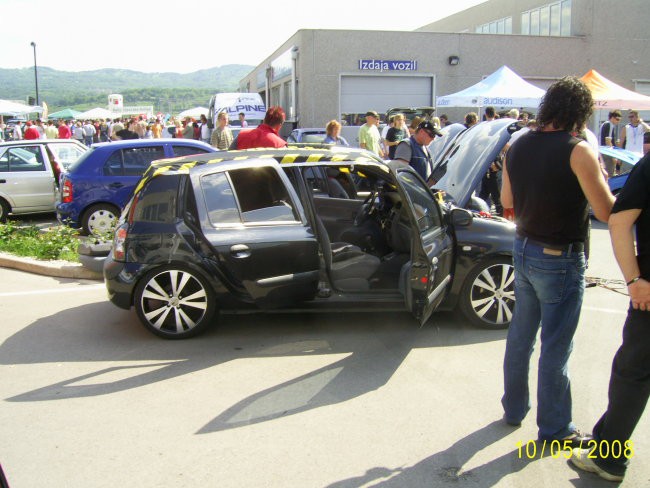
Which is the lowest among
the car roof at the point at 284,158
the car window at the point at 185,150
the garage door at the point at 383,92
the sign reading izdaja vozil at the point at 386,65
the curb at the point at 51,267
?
the curb at the point at 51,267

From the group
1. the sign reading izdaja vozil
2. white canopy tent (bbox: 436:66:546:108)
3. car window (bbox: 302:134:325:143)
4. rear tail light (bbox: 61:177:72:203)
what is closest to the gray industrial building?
the sign reading izdaja vozil

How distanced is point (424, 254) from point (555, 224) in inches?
59.9

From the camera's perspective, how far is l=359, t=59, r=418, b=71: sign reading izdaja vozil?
934 inches

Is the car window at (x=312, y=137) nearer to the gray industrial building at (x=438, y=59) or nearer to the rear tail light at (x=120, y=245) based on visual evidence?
the gray industrial building at (x=438, y=59)

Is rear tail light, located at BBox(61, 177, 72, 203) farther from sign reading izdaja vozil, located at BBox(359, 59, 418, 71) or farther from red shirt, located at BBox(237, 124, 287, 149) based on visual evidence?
sign reading izdaja vozil, located at BBox(359, 59, 418, 71)

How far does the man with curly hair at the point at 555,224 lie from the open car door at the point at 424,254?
1183 mm

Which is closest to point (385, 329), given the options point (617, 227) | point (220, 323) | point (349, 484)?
point (220, 323)

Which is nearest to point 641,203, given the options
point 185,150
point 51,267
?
point 51,267

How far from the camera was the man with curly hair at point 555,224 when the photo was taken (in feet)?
10.5

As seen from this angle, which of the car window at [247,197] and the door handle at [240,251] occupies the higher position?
the car window at [247,197]

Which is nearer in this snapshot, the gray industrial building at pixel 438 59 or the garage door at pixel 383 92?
the gray industrial building at pixel 438 59

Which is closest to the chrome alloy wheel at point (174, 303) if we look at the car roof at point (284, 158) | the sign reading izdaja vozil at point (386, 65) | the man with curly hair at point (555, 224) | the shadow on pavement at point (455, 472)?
the car roof at point (284, 158)

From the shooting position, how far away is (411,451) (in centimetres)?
350
